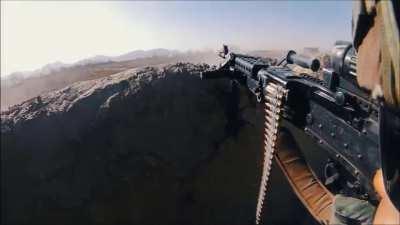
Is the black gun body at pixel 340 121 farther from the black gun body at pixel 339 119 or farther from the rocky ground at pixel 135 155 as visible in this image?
the rocky ground at pixel 135 155

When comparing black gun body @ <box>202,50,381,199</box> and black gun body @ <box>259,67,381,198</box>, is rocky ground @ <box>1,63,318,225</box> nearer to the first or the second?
black gun body @ <box>202,50,381,199</box>

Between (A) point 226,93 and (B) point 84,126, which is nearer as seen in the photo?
(B) point 84,126

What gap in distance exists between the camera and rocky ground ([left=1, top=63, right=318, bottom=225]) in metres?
6.10

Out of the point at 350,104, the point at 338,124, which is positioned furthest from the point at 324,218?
the point at 350,104

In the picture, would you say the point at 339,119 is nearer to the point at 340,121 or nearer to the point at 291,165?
the point at 340,121

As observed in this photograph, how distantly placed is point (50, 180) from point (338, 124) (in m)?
4.33

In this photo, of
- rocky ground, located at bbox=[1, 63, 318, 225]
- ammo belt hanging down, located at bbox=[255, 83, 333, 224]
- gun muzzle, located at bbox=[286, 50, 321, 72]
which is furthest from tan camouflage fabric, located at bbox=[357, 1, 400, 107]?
rocky ground, located at bbox=[1, 63, 318, 225]

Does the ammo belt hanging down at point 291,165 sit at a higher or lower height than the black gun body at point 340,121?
lower

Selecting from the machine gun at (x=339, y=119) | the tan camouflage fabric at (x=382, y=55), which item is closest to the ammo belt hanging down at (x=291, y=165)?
the machine gun at (x=339, y=119)

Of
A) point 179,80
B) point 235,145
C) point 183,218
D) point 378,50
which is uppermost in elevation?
point 378,50

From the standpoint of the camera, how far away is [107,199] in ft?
20.4

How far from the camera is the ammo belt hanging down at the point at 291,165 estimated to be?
3855mm

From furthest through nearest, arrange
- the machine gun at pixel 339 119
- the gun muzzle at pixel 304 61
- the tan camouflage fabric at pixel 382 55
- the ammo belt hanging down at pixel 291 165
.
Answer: the ammo belt hanging down at pixel 291 165
the gun muzzle at pixel 304 61
the machine gun at pixel 339 119
the tan camouflage fabric at pixel 382 55

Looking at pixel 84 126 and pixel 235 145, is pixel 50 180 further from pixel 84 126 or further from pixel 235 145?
pixel 235 145
